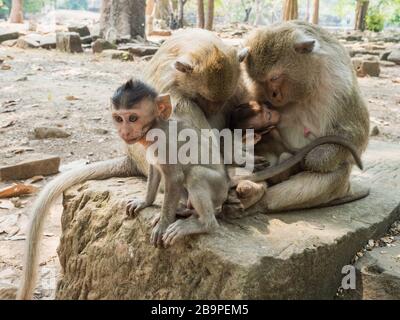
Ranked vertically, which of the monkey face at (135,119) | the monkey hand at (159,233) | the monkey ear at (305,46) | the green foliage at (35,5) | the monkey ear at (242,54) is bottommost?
the monkey hand at (159,233)

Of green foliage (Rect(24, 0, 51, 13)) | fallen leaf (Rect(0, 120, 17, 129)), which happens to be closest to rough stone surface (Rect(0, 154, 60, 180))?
fallen leaf (Rect(0, 120, 17, 129))

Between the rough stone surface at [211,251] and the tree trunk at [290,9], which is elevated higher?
the tree trunk at [290,9]

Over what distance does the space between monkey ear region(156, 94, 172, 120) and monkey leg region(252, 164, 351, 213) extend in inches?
40.1

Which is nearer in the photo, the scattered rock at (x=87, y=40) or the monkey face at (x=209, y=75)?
the monkey face at (x=209, y=75)

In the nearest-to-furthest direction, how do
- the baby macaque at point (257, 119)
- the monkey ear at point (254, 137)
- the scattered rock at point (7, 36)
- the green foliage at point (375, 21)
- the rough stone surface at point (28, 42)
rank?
the baby macaque at point (257, 119) → the monkey ear at point (254, 137) → the rough stone surface at point (28, 42) → the scattered rock at point (7, 36) → the green foliage at point (375, 21)

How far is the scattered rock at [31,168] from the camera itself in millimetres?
6426

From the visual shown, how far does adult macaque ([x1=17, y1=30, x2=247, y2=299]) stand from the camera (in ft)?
11.6

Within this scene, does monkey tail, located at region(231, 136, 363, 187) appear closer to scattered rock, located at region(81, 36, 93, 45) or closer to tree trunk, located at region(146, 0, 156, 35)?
scattered rock, located at region(81, 36, 93, 45)

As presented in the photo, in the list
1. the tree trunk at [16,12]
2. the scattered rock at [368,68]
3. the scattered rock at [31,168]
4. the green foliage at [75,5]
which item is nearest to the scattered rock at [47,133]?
the scattered rock at [31,168]

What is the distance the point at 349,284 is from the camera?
12.1ft

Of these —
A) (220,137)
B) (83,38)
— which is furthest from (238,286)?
(83,38)

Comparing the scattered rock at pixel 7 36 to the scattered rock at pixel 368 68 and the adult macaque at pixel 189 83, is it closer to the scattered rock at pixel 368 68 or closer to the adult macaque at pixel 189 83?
the scattered rock at pixel 368 68

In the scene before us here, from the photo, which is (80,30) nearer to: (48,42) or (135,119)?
(48,42)

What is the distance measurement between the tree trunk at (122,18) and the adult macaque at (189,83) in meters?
14.4
